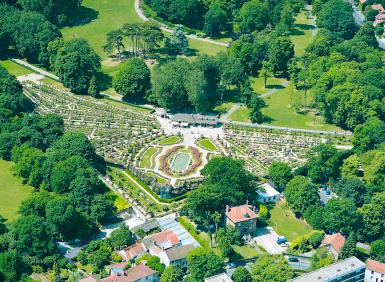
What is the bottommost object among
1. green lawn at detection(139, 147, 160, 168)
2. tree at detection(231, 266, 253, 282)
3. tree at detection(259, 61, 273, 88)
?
tree at detection(231, 266, 253, 282)

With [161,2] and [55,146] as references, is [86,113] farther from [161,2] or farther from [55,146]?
[161,2]

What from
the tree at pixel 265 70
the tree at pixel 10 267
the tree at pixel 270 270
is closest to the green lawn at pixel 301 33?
the tree at pixel 265 70

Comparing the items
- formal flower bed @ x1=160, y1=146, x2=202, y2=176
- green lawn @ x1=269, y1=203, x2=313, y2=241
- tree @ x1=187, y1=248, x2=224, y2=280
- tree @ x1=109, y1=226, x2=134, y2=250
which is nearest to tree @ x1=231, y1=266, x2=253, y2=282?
tree @ x1=187, y1=248, x2=224, y2=280

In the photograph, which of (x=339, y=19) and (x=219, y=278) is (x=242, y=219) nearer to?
(x=219, y=278)

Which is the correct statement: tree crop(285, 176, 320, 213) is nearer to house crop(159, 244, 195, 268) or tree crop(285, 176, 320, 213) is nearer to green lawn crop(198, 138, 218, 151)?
house crop(159, 244, 195, 268)

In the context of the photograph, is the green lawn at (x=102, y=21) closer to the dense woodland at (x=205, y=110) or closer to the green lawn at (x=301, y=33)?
the dense woodland at (x=205, y=110)

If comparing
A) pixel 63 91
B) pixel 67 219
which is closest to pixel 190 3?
pixel 63 91

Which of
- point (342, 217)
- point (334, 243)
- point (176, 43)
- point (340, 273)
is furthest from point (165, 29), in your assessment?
point (340, 273)
